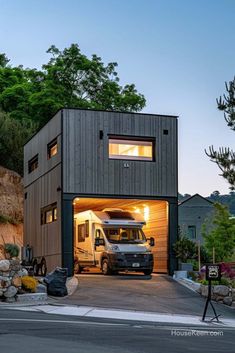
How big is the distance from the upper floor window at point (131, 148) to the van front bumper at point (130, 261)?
446cm

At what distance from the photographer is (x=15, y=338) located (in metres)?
12.0

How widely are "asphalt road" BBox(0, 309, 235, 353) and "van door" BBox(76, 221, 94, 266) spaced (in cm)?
1291

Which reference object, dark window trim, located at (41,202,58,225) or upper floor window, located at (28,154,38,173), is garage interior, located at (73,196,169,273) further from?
upper floor window, located at (28,154,38,173)

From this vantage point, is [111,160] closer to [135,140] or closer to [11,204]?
[135,140]

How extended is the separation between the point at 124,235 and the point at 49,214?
14.7ft

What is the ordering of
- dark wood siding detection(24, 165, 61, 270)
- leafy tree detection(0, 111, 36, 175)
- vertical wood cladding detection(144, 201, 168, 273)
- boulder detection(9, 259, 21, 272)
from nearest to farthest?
boulder detection(9, 259, 21, 272) < dark wood siding detection(24, 165, 61, 270) < vertical wood cladding detection(144, 201, 168, 273) < leafy tree detection(0, 111, 36, 175)

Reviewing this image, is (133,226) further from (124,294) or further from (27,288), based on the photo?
(27,288)

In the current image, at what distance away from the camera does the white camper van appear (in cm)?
2789

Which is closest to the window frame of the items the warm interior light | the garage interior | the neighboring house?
the garage interior

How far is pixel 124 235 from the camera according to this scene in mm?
28953

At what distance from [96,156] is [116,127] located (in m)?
1.60

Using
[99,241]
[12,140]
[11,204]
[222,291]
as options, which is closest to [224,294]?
[222,291]

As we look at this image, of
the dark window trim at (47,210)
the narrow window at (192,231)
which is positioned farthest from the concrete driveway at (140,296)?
the narrow window at (192,231)

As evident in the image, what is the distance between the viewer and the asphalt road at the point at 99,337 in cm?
1105
